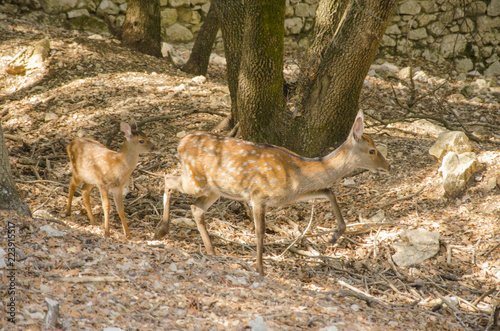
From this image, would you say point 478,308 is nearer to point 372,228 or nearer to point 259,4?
point 372,228

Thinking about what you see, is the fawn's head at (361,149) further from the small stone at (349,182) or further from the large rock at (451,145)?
the large rock at (451,145)

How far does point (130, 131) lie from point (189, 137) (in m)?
0.64

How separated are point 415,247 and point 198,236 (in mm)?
2299

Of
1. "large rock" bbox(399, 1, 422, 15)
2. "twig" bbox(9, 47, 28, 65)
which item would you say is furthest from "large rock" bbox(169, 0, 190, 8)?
"large rock" bbox(399, 1, 422, 15)

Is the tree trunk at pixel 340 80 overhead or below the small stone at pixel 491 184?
overhead

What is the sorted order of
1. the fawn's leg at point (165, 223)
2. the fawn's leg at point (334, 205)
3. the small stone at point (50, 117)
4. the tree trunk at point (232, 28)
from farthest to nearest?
the small stone at point (50, 117)
the tree trunk at point (232, 28)
the fawn's leg at point (165, 223)
the fawn's leg at point (334, 205)

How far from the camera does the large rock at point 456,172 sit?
5.78m

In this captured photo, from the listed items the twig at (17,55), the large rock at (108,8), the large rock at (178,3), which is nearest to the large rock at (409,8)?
the large rock at (178,3)

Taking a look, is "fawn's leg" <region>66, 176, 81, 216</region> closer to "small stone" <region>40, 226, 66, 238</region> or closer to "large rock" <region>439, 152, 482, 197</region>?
"small stone" <region>40, 226, 66, 238</region>

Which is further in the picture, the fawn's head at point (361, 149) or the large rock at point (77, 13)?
the large rock at point (77, 13)

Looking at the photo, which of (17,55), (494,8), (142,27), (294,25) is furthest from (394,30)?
(17,55)

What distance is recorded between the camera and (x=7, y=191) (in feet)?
14.2

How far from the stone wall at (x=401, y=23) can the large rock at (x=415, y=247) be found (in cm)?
757

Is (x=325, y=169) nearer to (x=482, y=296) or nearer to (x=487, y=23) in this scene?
(x=482, y=296)
